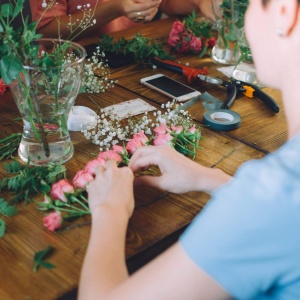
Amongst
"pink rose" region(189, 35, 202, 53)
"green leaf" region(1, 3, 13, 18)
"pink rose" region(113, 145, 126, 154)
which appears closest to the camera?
"green leaf" region(1, 3, 13, 18)

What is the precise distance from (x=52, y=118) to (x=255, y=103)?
2.34 feet

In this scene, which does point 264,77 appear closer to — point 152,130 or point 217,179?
point 217,179

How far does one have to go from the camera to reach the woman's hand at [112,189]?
961 mm

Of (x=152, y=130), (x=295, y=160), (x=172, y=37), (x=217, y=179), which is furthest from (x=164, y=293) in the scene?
(x=172, y=37)

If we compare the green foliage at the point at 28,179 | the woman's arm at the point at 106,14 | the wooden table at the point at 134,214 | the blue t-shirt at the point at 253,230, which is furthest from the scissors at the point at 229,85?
the blue t-shirt at the point at 253,230

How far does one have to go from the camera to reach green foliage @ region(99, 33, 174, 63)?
181 cm

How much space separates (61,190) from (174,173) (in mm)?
244

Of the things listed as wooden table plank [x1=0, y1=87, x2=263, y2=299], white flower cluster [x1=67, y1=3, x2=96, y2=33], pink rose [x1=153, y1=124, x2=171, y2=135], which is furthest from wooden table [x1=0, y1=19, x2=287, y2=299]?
white flower cluster [x1=67, y1=3, x2=96, y2=33]

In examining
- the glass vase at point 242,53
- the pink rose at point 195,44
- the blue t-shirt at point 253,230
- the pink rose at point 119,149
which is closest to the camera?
the blue t-shirt at point 253,230

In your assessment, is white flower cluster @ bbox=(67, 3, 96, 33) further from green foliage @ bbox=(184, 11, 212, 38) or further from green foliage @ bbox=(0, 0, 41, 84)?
green foliage @ bbox=(184, 11, 212, 38)

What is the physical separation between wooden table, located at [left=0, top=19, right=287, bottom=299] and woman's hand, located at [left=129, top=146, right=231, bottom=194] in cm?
2

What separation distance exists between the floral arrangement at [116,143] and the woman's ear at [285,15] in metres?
0.50

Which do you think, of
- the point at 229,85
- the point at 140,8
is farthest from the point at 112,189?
the point at 140,8

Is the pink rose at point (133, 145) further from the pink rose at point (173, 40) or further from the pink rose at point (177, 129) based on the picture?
the pink rose at point (173, 40)
